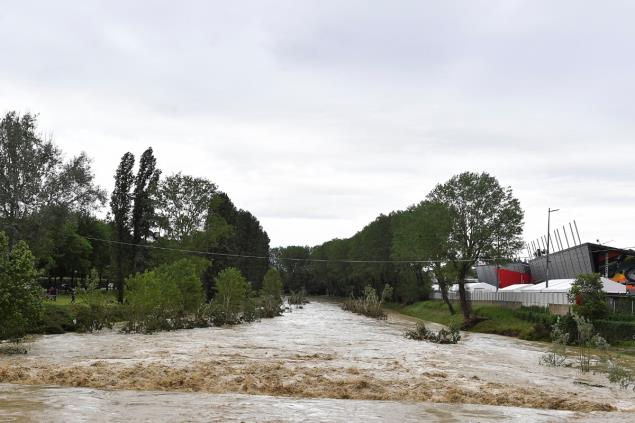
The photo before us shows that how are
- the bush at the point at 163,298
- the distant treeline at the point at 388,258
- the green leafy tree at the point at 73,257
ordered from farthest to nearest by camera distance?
the green leafy tree at the point at 73,257
the distant treeline at the point at 388,258
the bush at the point at 163,298

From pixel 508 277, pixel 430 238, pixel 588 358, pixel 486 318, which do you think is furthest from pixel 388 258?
pixel 588 358

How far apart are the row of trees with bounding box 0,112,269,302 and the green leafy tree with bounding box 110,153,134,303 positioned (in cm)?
12

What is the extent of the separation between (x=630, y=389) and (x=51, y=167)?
51072mm

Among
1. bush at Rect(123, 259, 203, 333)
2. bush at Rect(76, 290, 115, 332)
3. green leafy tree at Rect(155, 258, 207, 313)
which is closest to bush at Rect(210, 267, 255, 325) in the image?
green leafy tree at Rect(155, 258, 207, 313)

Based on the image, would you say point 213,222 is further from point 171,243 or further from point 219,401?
point 219,401

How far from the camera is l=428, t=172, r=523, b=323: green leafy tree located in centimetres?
7069

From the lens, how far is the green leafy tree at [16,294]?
31062 millimetres

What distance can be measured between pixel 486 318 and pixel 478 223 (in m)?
10.6

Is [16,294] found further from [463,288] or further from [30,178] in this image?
[463,288]

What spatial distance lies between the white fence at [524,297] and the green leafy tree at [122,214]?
151 ft

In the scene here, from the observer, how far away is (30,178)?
5669cm

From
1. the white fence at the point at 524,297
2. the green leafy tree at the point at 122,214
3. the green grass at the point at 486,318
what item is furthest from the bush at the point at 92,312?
the white fence at the point at 524,297

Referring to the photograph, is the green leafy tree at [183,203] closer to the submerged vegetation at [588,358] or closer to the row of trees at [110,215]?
the row of trees at [110,215]

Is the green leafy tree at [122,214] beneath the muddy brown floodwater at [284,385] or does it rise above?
above
